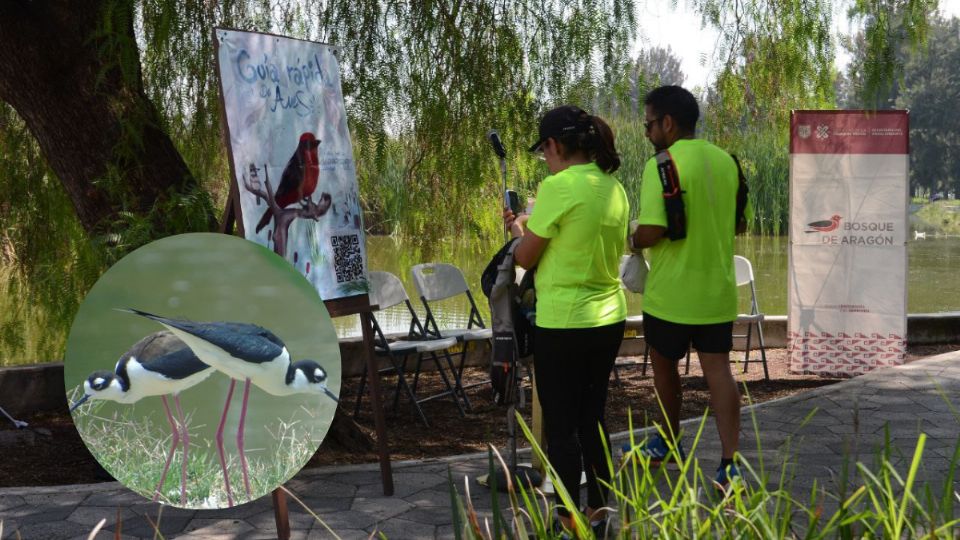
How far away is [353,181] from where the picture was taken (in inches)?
197

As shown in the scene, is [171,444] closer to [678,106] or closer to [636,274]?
[636,274]

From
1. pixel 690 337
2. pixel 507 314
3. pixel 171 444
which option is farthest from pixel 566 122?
pixel 171 444

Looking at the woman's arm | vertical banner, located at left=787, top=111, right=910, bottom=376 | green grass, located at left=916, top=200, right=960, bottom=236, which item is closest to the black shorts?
the woman's arm

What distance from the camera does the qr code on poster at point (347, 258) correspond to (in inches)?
190

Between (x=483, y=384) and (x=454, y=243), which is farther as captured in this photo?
(x=483, y=384)

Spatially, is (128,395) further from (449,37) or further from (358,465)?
(449,37)

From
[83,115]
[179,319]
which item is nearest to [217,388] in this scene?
[179,319]

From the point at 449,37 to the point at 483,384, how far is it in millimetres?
2634

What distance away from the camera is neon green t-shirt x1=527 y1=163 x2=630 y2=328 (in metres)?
3.80

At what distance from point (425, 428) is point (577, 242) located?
2962mm

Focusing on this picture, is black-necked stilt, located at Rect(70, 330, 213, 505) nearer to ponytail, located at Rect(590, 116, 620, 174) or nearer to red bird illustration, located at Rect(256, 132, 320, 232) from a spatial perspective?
red bird illustration, located at Rect(256, 132, 320, 232)

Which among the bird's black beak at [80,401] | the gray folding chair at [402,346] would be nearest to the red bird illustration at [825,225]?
the gray folding chair at [402,346]

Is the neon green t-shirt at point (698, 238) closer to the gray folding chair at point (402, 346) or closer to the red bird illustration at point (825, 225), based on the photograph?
the gray folding chair at point (402, 346)

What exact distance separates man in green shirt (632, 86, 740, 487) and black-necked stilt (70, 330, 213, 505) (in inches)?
64.7
